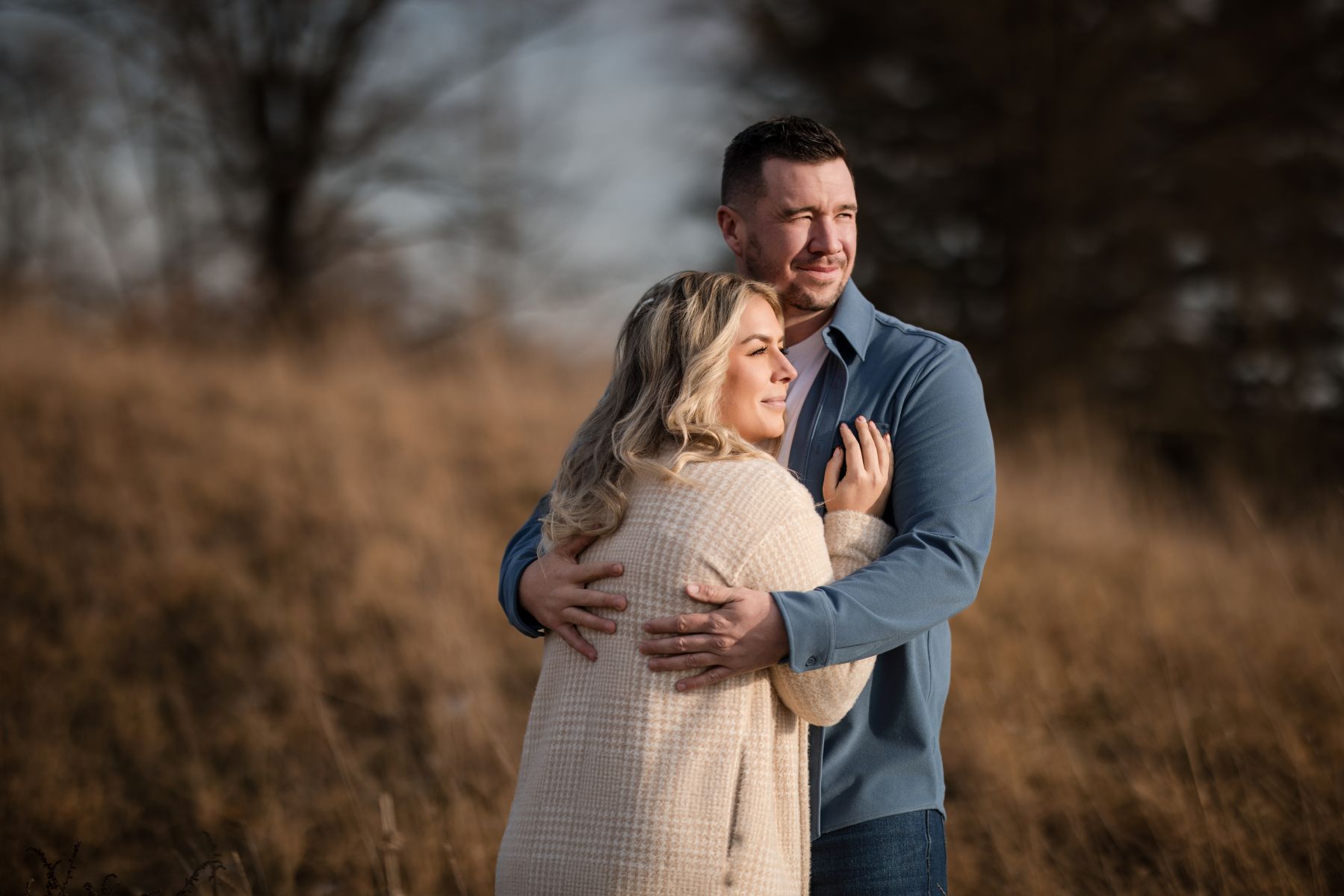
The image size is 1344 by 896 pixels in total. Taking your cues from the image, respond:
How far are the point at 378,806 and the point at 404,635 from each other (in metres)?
1.23

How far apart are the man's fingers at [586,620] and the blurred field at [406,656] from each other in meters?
1.64

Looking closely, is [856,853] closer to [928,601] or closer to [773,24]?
[928,601]

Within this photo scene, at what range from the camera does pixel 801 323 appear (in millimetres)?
2418

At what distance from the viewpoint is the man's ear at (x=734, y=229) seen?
2416mm

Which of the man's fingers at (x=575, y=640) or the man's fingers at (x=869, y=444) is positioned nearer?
the man's fingers at (x=575, y=640)

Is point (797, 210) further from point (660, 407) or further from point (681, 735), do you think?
point (681, 735)

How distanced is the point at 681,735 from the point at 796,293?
3.51 ft

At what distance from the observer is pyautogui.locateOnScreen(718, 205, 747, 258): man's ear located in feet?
7.93

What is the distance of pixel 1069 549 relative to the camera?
6.66 meters

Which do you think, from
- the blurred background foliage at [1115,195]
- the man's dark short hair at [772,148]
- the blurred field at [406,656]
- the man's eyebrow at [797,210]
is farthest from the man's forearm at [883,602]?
the blurred background foliage at [1115,195]

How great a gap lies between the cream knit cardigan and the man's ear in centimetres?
69

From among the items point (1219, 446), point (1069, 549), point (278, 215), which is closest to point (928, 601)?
point (1069, 549)

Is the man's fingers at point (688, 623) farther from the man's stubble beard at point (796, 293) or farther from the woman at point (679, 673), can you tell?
the man's stubble beard at point (796, 293)

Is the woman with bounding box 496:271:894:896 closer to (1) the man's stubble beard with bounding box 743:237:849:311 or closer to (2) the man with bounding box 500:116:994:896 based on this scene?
(2) the man with bounding box 500:116:994:896
